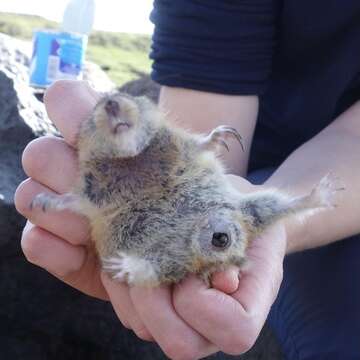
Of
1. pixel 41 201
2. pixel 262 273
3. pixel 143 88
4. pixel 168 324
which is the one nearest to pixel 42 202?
pixel 41 201

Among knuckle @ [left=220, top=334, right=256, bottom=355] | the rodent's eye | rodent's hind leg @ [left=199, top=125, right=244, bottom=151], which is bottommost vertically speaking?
knuckle @ [left=220, top=334, right=256, bottom=355]

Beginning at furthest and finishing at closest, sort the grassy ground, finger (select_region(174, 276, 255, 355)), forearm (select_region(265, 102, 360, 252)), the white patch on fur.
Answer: the grassy ground < forearm (select_region(265, 102, 360, 252)) < the white patch on fur < finger (select_region(174, 276, 255, 355))

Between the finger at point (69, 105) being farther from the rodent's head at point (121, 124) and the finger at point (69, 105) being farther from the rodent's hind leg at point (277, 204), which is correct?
the rodent's hind leg at point (277, 204)

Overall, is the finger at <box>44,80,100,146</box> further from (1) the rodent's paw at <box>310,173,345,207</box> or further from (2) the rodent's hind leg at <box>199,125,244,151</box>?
(1) the rodent's paw at <box>310,173,345,207</box>

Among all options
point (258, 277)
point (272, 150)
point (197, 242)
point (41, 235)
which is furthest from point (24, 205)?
point (272, 150)

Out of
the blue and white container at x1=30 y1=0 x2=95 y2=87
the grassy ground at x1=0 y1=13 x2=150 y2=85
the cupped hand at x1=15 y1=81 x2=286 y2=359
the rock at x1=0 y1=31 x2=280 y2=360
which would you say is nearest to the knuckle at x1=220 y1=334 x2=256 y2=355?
the cupped hand at x1=15 y1=81 x2=286 y2=359

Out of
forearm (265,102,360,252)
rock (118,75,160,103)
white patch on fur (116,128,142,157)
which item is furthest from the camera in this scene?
rock (118,75,160,103)
